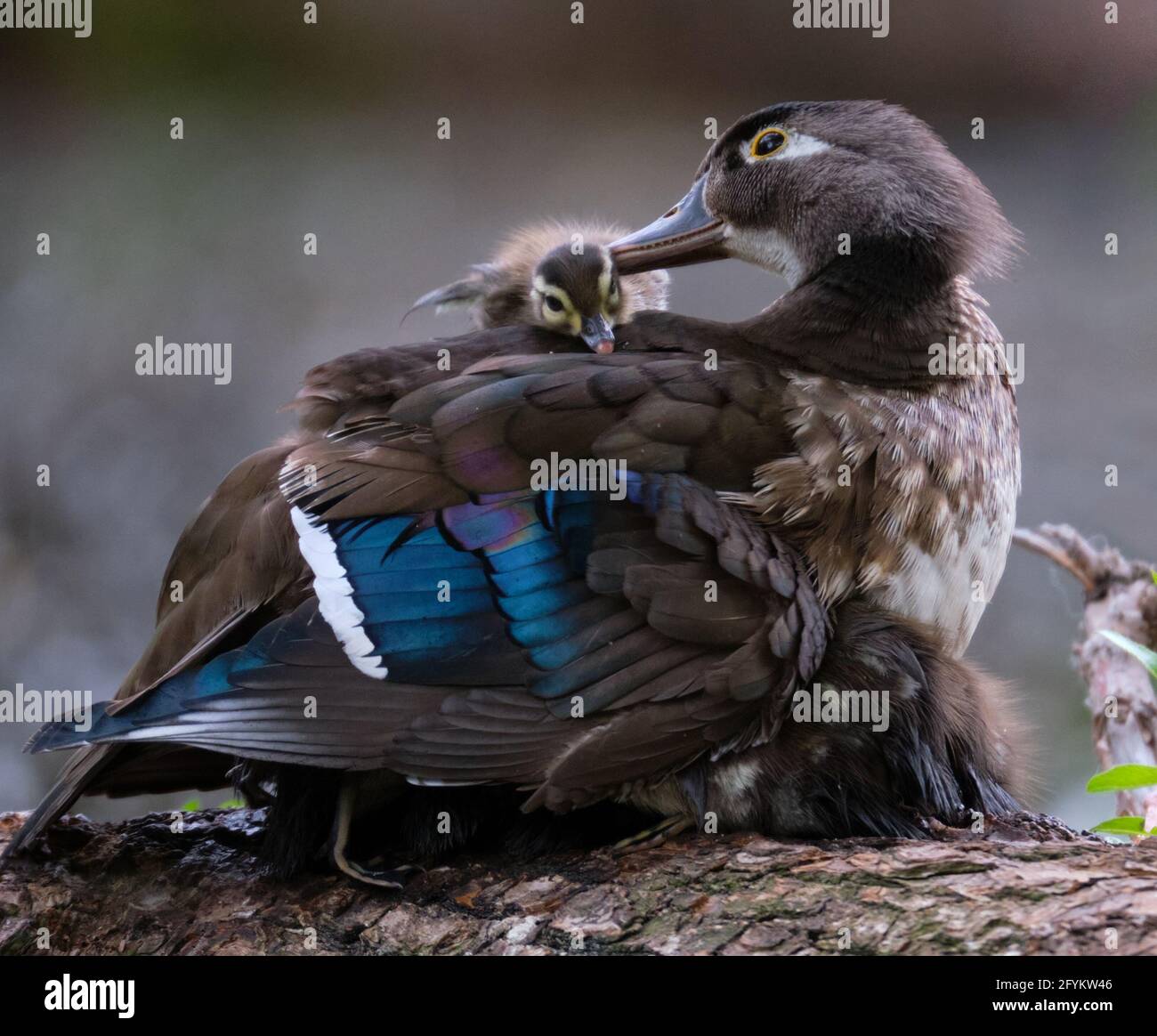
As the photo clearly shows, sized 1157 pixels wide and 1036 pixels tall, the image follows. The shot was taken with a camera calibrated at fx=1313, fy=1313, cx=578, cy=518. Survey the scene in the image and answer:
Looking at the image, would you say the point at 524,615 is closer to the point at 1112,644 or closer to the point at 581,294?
the point at 581,294

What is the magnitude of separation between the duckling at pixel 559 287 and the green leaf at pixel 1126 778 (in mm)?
981

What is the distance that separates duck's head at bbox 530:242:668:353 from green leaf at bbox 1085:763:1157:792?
99cm

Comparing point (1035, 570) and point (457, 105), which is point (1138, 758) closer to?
point (1035, 570)

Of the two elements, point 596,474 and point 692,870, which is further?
point 596,474

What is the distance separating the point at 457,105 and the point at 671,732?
11.3ft

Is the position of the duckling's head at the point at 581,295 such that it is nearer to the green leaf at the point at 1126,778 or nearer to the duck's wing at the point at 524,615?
the duck's wing at the point at 524,615

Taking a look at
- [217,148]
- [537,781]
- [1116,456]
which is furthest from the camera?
[217,148]

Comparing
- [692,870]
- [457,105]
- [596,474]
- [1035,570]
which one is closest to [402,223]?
[457,105]

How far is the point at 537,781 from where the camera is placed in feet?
5.55

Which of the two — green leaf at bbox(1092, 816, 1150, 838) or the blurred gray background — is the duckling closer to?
green leaf at bbox(1092, 816, 1150, 838)

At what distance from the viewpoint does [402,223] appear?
466 centimetres
